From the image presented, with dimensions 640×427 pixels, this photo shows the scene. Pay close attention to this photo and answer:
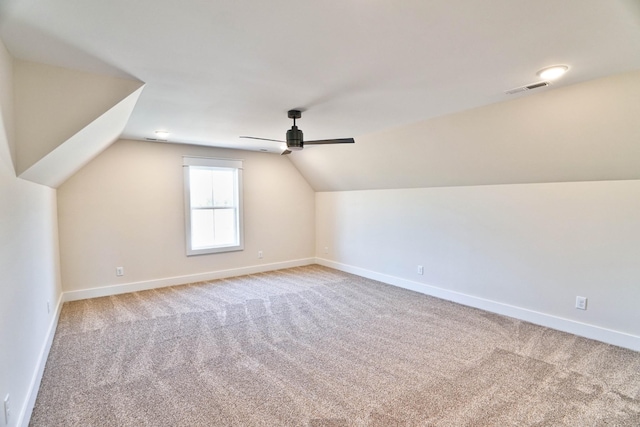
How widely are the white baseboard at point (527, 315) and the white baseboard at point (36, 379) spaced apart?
432 cm

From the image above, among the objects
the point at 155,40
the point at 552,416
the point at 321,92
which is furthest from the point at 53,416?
the point at 552,416

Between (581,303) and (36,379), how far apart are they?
487cm

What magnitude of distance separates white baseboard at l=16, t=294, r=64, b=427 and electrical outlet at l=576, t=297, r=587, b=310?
4.64 meters

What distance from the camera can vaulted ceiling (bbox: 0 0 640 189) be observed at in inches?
59.6

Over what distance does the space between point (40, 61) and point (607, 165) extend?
179 inches

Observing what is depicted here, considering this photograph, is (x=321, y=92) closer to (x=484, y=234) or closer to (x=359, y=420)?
(x=359, y=420)

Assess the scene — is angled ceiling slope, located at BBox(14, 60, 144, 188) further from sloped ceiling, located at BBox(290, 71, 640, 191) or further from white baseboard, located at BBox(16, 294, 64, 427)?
sloped ceiling, located at BBox(290, 71, 640, 191)

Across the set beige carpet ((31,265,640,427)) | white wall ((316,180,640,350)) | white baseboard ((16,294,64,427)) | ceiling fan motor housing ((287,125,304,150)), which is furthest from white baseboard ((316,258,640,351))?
white baseboard ((16,294,64,427))

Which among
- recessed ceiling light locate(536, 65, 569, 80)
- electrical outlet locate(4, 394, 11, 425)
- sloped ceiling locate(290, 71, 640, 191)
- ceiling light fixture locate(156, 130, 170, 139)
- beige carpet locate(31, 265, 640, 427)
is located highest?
recessed ceiling light locate(536, 65, 569, 80)

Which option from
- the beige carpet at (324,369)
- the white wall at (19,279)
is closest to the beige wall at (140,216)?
the beige carpet at (324,369)

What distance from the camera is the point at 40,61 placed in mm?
1999

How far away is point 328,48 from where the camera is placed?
6.26 ft

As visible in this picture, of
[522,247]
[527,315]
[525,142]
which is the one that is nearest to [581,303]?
[527,315]

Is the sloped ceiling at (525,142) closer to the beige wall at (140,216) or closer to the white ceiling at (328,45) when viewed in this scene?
the white ceiling at (328,45)
